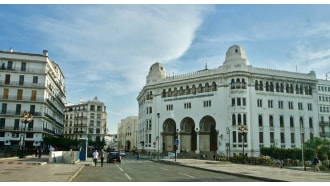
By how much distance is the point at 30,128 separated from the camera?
5428cm

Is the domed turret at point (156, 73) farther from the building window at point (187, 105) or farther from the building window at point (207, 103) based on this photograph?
the building window at point (207, 103)

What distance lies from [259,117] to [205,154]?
11.7 m

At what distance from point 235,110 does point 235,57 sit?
990 cm

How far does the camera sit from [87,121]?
100 meters

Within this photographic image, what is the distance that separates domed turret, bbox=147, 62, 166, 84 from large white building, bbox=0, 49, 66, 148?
72.0 ft

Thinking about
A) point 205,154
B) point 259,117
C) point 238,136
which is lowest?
point 205,154

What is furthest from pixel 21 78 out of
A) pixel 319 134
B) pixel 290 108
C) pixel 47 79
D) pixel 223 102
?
pixel 319 134

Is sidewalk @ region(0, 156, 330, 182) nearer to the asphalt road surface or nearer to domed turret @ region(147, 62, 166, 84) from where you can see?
the asphalt road surface

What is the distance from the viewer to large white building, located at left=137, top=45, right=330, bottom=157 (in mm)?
52562

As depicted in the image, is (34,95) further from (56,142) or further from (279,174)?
(279,174)

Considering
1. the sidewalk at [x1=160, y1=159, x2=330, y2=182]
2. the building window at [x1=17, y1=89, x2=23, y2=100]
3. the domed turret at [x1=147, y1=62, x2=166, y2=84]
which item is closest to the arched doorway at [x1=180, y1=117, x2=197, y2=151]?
the domed turret at [x1=147, y1=62, x2=166, y2=84]

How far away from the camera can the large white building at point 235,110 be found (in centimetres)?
5256

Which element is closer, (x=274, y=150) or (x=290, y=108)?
(x=274, y=150)

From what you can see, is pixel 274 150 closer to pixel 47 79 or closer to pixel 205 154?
pixel 205 154
